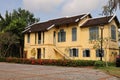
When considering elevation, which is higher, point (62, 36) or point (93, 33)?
point (93, 33)

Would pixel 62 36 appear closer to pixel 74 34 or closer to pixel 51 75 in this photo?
pixel 74 34

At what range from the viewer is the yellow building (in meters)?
35.8

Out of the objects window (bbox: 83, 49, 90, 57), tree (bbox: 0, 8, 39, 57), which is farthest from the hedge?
tree (bbox: 0, 8, 39, 57)

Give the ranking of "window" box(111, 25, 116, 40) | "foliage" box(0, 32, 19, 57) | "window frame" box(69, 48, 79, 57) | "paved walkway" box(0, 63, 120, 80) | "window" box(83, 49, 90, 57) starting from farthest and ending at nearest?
"foliage" box(0, 32, 19, 57), "window frame" box(69, 48, 79, 57), "window" box(83, 49, 90, 57), "window" box(111, 25, 116, 40), "paved walkway" box(0, 63, 120, 80)

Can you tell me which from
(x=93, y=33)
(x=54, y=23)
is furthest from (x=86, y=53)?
(x=54, y=23)

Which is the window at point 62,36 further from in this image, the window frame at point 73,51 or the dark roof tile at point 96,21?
the dark roof tile at point 96,21

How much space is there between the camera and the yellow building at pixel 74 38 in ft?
117

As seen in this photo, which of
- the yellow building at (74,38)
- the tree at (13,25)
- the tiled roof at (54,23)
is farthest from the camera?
the tree at (13,25)

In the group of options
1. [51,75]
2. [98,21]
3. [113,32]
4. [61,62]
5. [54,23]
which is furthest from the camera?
[54,23]

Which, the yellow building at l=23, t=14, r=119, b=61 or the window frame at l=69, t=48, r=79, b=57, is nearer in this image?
the yellow building at l=23, t=14, r=119, b=61

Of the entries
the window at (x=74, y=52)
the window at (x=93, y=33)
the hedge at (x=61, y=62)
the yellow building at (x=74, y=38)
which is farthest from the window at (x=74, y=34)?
the hedge at (x=61, y=62)

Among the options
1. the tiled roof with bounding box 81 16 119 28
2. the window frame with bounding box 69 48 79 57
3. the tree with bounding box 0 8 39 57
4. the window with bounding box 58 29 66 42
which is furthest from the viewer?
the tree with bounding box 0 8 39 57

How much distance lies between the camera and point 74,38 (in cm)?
3922

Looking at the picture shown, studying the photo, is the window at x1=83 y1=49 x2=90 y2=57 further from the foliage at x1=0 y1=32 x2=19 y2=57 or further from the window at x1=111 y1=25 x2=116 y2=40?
the foliage at x1=0 y1=32 x2=19 y2=57
